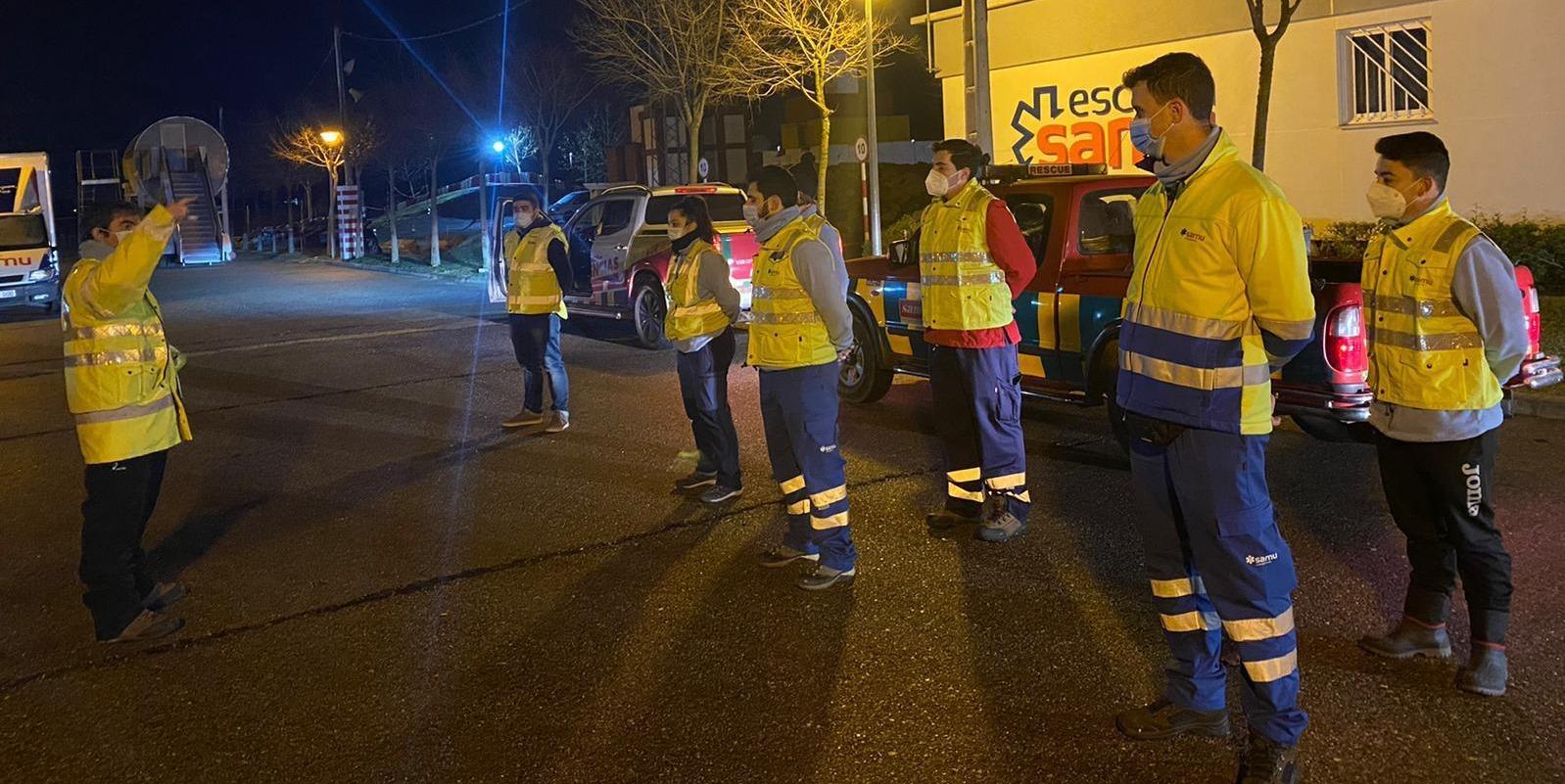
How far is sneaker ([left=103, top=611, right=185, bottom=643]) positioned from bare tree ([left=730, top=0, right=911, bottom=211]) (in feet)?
51.0

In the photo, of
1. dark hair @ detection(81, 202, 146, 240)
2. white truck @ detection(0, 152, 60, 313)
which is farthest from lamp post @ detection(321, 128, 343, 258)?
dark hair @ detection(81, 202, 146, 240)

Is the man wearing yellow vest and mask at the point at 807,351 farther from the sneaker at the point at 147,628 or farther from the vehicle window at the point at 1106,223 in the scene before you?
the vehicle window at the point at 1106,223

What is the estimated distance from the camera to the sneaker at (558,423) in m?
9.48

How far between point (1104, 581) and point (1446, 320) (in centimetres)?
186

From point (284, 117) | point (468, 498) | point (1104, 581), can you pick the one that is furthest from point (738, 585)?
point (284, 117)

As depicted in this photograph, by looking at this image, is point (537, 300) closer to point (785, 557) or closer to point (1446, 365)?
point (785, 557)

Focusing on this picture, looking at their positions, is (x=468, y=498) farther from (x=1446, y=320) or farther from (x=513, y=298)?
(x=1446, y=320)

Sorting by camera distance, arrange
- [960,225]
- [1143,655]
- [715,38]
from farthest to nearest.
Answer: [715,38]
[960,225]
[1143,655]

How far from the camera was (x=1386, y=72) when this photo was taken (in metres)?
17.0

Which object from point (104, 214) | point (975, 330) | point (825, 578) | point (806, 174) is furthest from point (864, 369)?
point (806, 174)

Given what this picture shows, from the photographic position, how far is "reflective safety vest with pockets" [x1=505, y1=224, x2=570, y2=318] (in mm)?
9320

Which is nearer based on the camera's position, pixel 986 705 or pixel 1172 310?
pixel 1172 310

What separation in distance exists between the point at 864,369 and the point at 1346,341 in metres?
3.87

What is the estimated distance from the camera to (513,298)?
31.1 feet
